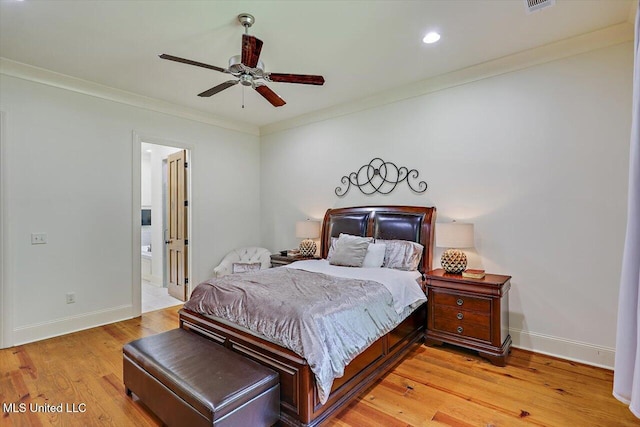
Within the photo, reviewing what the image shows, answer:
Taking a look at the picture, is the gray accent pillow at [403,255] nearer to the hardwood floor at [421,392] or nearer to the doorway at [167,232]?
the hardwood floor at [421,392]

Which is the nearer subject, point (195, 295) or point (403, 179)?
point (195, 295)

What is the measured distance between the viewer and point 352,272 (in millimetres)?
3271

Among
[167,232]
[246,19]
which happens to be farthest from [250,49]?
[167,232]

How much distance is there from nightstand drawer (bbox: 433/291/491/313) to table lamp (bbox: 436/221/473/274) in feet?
0.96

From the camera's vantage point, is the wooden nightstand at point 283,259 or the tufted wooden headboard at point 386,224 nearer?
the tufted wooden headboard at point 386,224

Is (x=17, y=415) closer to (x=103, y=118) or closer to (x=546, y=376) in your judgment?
(x=103, y=118)

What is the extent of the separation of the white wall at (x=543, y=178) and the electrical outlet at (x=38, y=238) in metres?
4.12

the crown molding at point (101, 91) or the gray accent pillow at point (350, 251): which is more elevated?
the crown molding at point (101, 91)

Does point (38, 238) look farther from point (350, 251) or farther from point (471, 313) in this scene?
point (471, 313)

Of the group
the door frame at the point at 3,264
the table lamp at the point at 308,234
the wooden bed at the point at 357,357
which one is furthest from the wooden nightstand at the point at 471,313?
the door frame at the point at 3,264

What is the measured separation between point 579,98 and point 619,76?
30cm

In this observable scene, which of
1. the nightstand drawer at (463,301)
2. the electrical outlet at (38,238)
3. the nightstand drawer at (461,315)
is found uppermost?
the electrical outlet at (38,238)

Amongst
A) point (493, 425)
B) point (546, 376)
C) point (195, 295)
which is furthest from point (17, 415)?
point (546, 376)

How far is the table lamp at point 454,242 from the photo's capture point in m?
3.15
